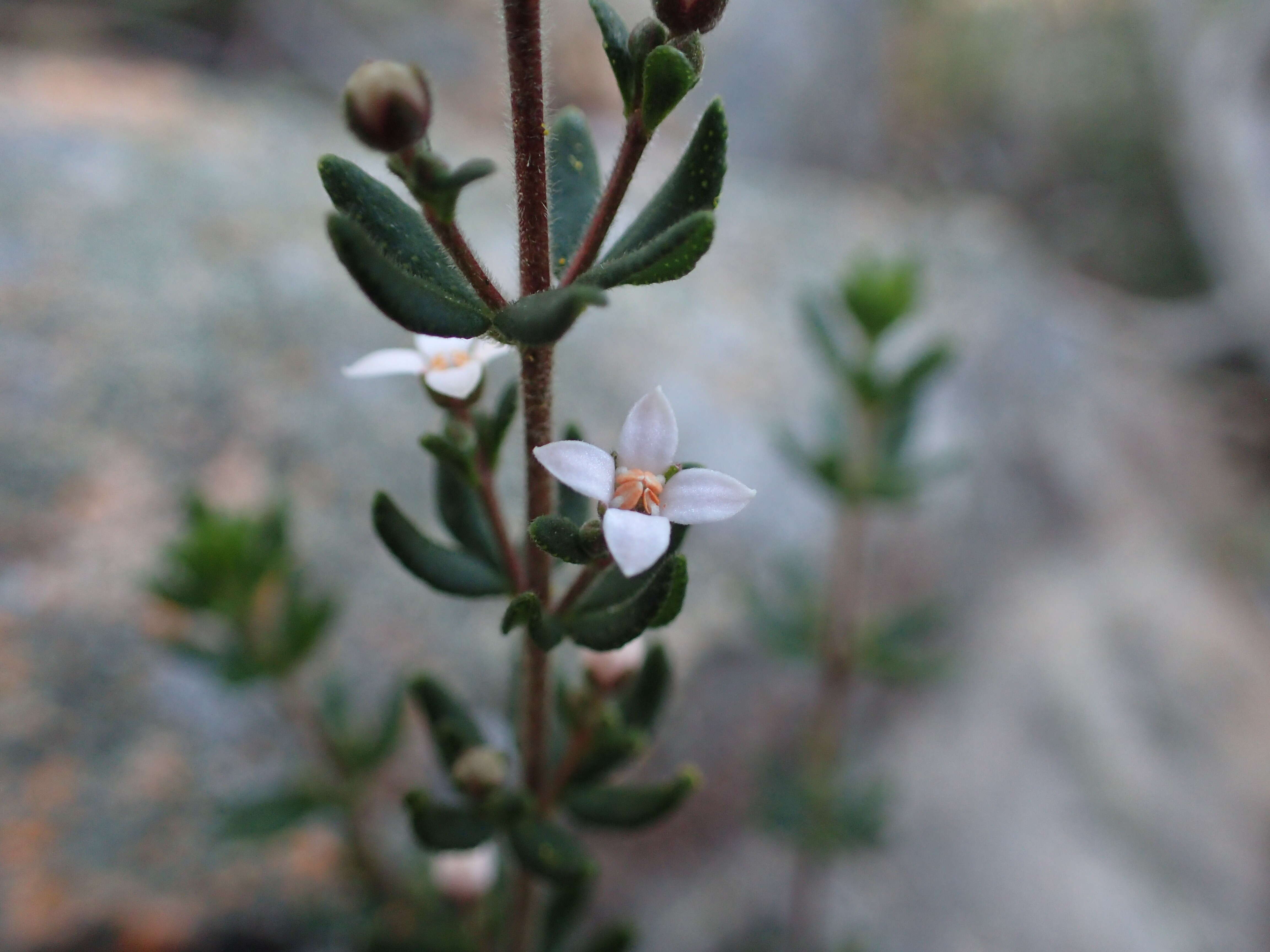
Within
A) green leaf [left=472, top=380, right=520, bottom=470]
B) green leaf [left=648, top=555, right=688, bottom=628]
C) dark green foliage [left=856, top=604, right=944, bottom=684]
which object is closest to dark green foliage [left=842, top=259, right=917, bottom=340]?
dark green foliage [left=856, top=604, right=944, bottom=684]

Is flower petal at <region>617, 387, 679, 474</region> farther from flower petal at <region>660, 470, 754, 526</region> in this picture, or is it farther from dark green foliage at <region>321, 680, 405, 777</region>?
dark green foliage at <region>321, 680, 405, 777</region>

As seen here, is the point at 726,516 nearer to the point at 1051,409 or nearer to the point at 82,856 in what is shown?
the point at 82,856

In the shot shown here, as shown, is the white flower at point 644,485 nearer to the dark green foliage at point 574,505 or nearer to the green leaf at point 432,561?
the dark green foliage at point 574,505

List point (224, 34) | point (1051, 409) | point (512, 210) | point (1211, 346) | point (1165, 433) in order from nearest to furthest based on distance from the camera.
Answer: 1. point (512, 210)
2. point (1051, 409)
3. point (1165, 433)
4. point (1211, 346)
5. point (224, 34)

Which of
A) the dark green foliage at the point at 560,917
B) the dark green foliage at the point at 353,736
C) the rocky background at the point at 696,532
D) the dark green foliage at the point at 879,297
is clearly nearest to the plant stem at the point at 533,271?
the dark green foliage at the point at 560,917

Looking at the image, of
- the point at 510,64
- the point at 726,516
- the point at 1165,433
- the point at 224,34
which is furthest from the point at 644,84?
→ the point at 224,34

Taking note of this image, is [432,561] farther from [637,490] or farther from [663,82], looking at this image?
[663,82]
